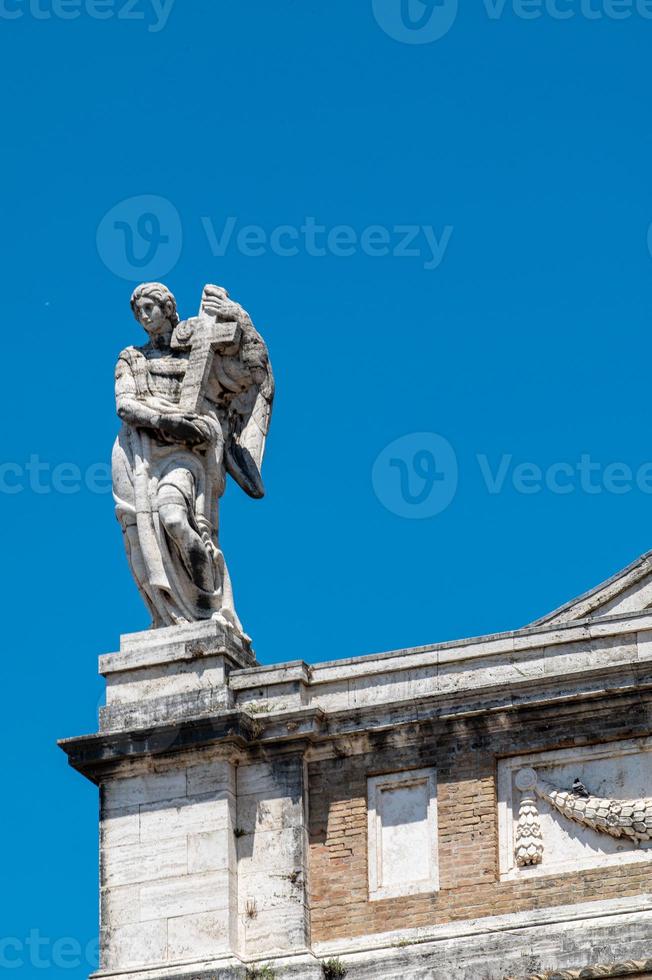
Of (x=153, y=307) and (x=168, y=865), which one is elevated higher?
(x=153, y=307)

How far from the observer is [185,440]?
2608cm

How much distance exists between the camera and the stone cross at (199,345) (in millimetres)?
26234

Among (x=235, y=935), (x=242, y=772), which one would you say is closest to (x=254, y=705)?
(x=242, y=772)

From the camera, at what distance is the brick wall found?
923 inches

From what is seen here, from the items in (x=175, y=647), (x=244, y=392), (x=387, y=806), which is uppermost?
(x=244, y=392)

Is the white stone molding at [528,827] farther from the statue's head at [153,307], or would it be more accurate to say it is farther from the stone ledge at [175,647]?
the statue's head at [153,307]

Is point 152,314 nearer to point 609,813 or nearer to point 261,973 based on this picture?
point 261,973

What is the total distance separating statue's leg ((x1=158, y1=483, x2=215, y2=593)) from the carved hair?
2138 mm

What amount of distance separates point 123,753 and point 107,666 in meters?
1.00

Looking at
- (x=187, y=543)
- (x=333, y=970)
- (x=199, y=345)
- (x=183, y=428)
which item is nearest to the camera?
(x=333, y=970)

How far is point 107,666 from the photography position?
82.9 ft

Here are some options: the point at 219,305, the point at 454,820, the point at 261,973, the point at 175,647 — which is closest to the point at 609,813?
the point at 454,820

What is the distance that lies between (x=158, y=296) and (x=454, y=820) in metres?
6.15

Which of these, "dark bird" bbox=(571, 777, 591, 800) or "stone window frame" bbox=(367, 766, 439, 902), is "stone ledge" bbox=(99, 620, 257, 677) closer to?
"stone window frame" bbox=(367, 766, 439, 902)
